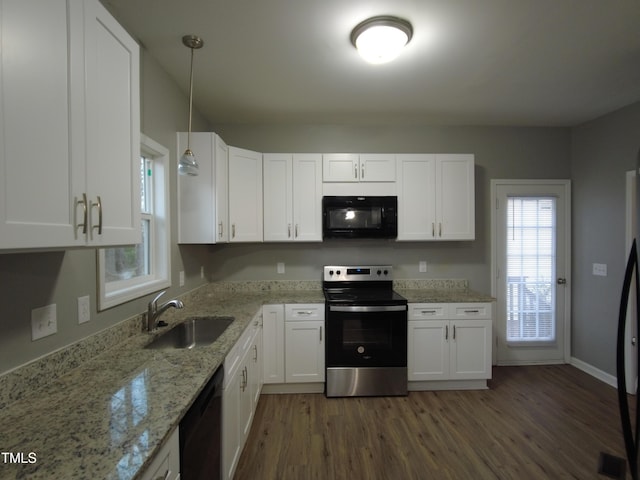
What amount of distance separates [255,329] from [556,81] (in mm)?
3125

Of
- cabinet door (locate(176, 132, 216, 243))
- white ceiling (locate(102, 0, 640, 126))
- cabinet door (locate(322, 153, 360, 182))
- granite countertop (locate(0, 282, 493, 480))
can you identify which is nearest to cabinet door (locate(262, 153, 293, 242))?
cabinet door (locate(322, 153, 360, 182))

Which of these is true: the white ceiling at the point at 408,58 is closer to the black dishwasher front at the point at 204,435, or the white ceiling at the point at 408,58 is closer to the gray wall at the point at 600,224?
the gray wall at the point at 600,224

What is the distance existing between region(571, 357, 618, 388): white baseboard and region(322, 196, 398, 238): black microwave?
2.51 meters

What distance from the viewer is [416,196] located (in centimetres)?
289

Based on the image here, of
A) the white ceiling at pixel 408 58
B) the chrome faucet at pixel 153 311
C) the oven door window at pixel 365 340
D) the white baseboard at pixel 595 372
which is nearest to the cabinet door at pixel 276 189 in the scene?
the white ceiling at pixel 408 58

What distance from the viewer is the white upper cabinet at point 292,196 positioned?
112 inches

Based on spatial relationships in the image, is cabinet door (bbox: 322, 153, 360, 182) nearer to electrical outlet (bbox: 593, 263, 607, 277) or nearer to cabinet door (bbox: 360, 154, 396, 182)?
cabinet door (bbox: 360, 154, 396, 182)

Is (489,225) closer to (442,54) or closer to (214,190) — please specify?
(442,54)

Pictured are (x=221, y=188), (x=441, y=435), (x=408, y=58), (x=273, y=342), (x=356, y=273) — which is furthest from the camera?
(x=356, y=273)

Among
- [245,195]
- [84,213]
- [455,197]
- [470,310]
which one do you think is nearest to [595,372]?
[470,310]

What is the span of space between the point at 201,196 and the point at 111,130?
52.6 inches

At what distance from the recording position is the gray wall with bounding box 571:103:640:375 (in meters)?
2.71

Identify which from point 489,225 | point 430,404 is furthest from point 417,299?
point 489,225

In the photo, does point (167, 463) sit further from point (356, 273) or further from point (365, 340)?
point (356, 273)
